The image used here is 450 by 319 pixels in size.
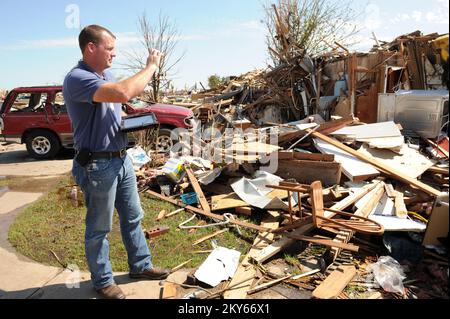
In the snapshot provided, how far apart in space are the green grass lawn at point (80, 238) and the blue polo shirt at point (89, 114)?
150 cm

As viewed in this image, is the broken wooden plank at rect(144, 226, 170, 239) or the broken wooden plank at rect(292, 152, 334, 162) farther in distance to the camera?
the broken wooden plank at rect(292, 152, 334, 162)

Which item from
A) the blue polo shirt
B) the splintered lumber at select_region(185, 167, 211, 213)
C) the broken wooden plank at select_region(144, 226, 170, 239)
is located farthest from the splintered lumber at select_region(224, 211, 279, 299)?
the blue polo shirt

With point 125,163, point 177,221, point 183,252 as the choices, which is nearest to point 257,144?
point 177,221

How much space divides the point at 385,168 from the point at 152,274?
356cm

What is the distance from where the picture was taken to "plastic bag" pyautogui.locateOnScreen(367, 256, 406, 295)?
10.2 ft

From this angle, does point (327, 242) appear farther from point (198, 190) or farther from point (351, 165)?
point (198, 190)

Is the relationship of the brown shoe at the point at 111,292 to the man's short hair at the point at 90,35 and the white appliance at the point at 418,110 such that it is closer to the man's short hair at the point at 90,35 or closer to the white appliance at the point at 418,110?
the man's short hair at the point at 90,35

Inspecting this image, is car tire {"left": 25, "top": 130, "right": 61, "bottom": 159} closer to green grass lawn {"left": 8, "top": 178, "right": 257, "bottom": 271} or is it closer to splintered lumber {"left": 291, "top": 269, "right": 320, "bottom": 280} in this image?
green grass lawn {"left": 8, "top": 178, "right": 257, "bottom": 271}

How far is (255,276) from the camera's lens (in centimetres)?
340

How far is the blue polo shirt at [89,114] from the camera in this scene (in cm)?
254

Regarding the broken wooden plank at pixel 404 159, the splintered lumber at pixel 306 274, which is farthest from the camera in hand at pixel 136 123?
the broken wooden plank at pixel 404 159

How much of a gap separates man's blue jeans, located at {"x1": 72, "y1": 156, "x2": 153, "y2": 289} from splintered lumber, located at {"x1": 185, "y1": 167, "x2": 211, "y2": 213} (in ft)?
6.05

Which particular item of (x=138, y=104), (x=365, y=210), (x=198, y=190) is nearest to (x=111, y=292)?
(x=198, y=190)
